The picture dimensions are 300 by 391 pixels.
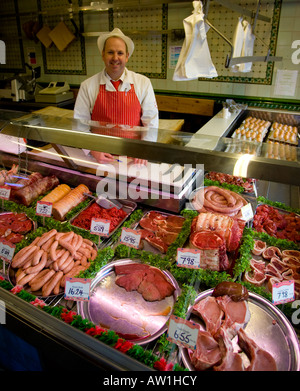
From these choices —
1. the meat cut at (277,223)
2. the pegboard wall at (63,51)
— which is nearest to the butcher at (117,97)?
the meat cut at (277,223)

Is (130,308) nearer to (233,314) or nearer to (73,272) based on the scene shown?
(73,272)

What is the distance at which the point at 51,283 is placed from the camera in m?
2.24

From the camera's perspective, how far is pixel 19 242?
8.79ft

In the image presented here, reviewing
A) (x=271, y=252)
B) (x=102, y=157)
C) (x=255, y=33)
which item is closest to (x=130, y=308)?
(x=271, y=252)

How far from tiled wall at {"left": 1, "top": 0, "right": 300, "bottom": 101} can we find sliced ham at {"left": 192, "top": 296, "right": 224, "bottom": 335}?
5.48m

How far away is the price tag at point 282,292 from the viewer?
188cm

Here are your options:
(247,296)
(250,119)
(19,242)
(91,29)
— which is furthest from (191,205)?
(91,29)

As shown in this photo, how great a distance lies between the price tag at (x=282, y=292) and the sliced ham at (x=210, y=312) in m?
0.34

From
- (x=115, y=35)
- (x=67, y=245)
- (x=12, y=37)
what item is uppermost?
(x=12, y=37)

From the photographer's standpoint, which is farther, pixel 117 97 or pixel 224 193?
pixel 117 97

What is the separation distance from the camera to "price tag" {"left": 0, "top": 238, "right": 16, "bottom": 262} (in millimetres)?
2328

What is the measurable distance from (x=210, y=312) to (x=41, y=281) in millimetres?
1210
